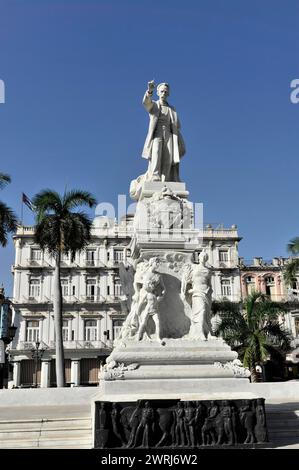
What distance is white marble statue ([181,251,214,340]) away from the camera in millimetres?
9352

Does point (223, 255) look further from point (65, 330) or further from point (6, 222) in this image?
point (6, 222)

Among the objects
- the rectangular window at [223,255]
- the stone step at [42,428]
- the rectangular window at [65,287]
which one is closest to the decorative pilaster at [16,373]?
the rectangular window at [65,287]

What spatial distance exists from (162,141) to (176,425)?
6.74 metres

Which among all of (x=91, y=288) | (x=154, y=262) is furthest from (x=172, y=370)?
(x=91, y=288)

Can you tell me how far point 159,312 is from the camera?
9.44 meters

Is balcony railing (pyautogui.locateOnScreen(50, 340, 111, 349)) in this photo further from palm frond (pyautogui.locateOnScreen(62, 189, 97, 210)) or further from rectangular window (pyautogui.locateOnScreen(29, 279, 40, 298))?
palm frond (pyautogui.locateOnScreen(62, 189, 97, 210))

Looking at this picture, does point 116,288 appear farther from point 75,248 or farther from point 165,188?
point 165,188

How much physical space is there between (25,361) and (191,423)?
1636 inches

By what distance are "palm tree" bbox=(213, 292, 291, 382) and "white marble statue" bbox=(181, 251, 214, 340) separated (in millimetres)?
20129

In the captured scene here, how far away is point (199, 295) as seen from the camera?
31.0ft

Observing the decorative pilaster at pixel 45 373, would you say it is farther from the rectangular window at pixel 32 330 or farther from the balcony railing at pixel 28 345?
the rectangular window at pixel 32 330
